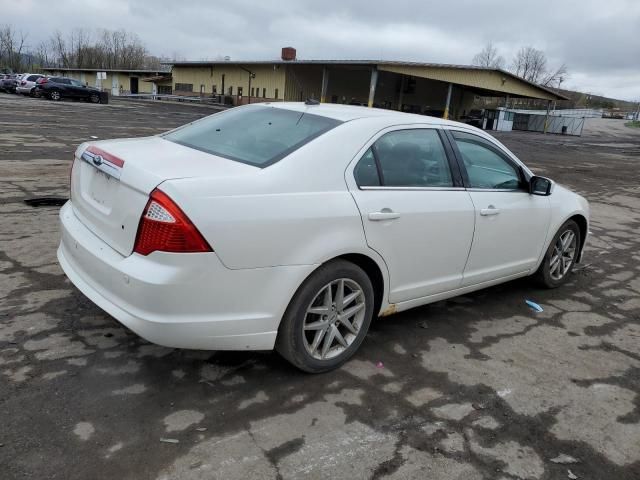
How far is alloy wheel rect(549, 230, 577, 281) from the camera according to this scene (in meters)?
5.04

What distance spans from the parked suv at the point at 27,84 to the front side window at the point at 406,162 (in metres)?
40.9

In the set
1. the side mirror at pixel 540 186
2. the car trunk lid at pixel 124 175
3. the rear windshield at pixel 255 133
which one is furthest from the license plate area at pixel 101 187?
the side mirror at pixel 540 186

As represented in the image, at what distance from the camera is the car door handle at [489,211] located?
12.8ft

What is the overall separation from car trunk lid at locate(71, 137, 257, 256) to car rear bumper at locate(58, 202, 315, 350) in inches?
5.3

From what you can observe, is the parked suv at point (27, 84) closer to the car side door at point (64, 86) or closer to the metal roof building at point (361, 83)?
the car side door at point (64, 86)

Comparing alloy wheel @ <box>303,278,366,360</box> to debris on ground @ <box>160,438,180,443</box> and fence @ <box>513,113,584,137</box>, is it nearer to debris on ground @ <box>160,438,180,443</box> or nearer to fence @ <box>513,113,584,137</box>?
debris on ground @ <box>160,438,180,443</box>

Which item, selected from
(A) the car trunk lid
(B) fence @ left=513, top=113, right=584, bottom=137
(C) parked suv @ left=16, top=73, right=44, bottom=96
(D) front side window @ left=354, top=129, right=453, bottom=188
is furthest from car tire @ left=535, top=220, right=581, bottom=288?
(B) fence @ left=513, top=113, right=584, bottom=137

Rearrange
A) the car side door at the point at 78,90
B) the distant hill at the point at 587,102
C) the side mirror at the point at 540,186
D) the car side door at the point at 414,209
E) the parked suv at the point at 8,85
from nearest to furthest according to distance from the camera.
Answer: the car side door at the point at 414,209, the side mirror at the point at 540,186, the car side door at the point at 78,90, the parked suv at the point at 8,85, the distant hill at the point at 587,102

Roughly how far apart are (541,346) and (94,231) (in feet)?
10.6

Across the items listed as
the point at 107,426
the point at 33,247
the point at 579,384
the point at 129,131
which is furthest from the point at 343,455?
the point at 129,131

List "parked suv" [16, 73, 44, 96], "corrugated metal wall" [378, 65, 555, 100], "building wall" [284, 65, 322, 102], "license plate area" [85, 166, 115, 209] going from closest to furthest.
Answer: "license plate area" [85, 166, 115, 209] → "corrugated metal wall" [378, 65, 555, 100] → "parked suv" [16, 73, 44, 96] → "building wall" [284, 65, 322, 102]

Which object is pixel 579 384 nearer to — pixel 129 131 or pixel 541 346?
pixel 541 346

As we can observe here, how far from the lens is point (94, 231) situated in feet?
10.1

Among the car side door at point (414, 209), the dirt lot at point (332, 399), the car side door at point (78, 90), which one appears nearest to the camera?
the dirt lot at point (332, 399)
